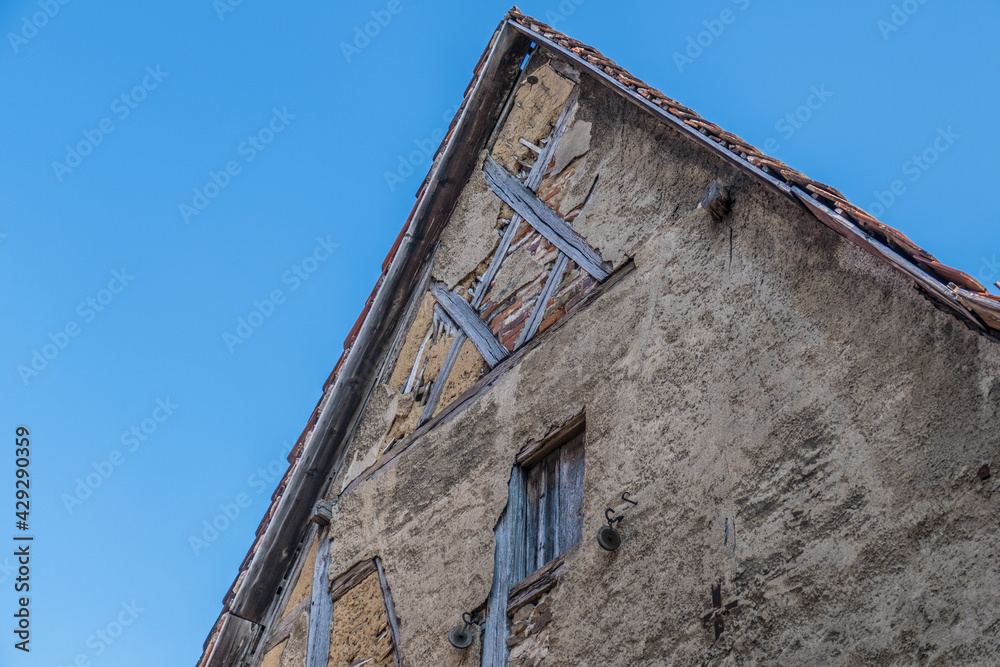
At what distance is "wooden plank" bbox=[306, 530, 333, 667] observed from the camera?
18.5 feet

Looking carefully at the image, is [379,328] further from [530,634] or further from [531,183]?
[530,634]

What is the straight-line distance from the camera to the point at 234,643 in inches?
244

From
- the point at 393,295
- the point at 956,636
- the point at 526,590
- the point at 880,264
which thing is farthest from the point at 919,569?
the point at 393,295

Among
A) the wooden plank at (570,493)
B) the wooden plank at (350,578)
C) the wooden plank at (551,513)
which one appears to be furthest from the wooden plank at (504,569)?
the wooden plank at (350,578)

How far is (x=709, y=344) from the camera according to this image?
4.50 m

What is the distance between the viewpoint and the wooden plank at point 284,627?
5.99 metres

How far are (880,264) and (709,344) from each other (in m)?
0.82

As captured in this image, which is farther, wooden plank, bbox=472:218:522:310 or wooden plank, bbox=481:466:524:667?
wooden plank, bbox=472:218:522:310

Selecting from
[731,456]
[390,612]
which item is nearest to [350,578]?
[390,612]

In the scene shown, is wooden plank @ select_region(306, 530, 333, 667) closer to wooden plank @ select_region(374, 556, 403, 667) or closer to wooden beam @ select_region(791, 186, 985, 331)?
wooden plank @ select_region(374, 556, 403, 667)

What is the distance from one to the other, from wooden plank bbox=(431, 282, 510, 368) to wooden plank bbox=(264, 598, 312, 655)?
5.73 ft

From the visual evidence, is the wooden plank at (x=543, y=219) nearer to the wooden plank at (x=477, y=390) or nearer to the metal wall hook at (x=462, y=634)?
the wooden plank at (x=477, y=390)

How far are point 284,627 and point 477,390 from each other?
1.79 metres

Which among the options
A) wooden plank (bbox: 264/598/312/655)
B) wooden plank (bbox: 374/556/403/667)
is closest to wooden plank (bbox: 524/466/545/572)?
wooden plank (bbox: 374/556/403/667)
